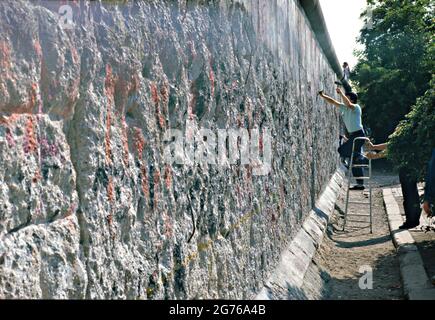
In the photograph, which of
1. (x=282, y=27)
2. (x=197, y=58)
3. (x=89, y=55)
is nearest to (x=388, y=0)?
(x=282, y=27)

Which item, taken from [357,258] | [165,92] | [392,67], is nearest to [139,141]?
Result: [165,92]

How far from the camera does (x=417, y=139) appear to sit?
5840 mm

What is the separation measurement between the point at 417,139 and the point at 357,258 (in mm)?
1439

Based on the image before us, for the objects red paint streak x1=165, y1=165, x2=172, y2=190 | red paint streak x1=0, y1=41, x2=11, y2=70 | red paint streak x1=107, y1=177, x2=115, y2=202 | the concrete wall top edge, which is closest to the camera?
red paint streak x1=0, y1=41, x2=11, y2=70

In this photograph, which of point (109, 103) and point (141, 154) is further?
point (141, 154)

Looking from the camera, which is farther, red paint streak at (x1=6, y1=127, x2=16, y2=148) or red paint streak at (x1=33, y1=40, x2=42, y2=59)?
red paint streak at (x1=33, y1=40, x2=42, y2=59)

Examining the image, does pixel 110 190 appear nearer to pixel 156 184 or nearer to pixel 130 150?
pixel 130 150

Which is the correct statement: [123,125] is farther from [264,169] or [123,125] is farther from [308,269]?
[308,269]

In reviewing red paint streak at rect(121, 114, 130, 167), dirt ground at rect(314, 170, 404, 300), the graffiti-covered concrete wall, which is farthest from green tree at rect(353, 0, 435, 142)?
red paint streak at rect(121, 114, 130, 167)

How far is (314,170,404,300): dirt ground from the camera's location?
5.10 meters

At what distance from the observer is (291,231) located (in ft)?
17.7

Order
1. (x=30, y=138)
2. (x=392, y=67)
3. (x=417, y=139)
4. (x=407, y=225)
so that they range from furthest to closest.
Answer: (x=392, y=67), (x=407, y=225), (x=417, y=139), (x=30, y=138)

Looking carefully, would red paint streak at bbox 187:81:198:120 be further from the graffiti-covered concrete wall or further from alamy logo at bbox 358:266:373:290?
alamy logo at bbox 358:266:373:290

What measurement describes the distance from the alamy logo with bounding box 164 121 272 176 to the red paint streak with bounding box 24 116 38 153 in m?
0.84
